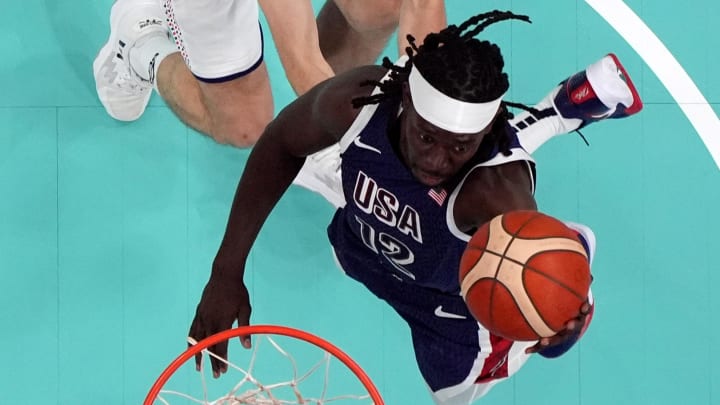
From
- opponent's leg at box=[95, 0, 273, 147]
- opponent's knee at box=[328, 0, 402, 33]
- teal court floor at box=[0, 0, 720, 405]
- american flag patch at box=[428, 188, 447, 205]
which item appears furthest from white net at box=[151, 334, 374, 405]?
american flag patch at box=[428, 188, 447, 205]

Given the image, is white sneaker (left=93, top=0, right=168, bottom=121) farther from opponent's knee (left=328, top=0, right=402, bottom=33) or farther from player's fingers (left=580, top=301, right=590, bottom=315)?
player's fingers (left=580, top=301, right=590, bottom=315)

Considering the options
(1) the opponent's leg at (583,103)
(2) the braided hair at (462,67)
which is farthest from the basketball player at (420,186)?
(1) the opponent's leg at (583,103)

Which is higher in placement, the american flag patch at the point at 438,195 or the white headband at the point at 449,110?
the white headband at the point at 449,110

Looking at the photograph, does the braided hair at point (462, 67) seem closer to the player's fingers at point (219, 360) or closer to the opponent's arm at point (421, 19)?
the opponent's arm at point (421, 19)

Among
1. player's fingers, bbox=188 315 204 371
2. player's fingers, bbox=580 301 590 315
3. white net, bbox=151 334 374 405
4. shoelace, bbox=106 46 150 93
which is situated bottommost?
white net, bbox=151 334 374 405

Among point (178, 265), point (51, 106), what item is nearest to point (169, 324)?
point (178, 265)

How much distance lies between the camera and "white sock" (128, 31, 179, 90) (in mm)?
3213

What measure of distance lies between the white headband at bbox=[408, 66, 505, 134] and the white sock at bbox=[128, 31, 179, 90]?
4.63 ft

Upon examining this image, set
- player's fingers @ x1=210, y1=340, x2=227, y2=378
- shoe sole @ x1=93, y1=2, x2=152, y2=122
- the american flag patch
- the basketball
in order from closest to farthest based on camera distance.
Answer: the basketball, the american flag patch, player's fingers @ x1=210, y1=340, x2=227, y2=378, shoe sole @ x1=93, y1=2, x2=152, y2=122

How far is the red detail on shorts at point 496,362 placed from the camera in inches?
109

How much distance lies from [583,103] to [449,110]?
1283 millimetres

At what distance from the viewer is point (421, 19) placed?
112 inches

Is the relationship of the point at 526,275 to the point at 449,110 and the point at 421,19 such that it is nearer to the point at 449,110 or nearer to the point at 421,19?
the point at 449,110

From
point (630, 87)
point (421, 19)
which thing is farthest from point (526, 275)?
point (630, 87)
